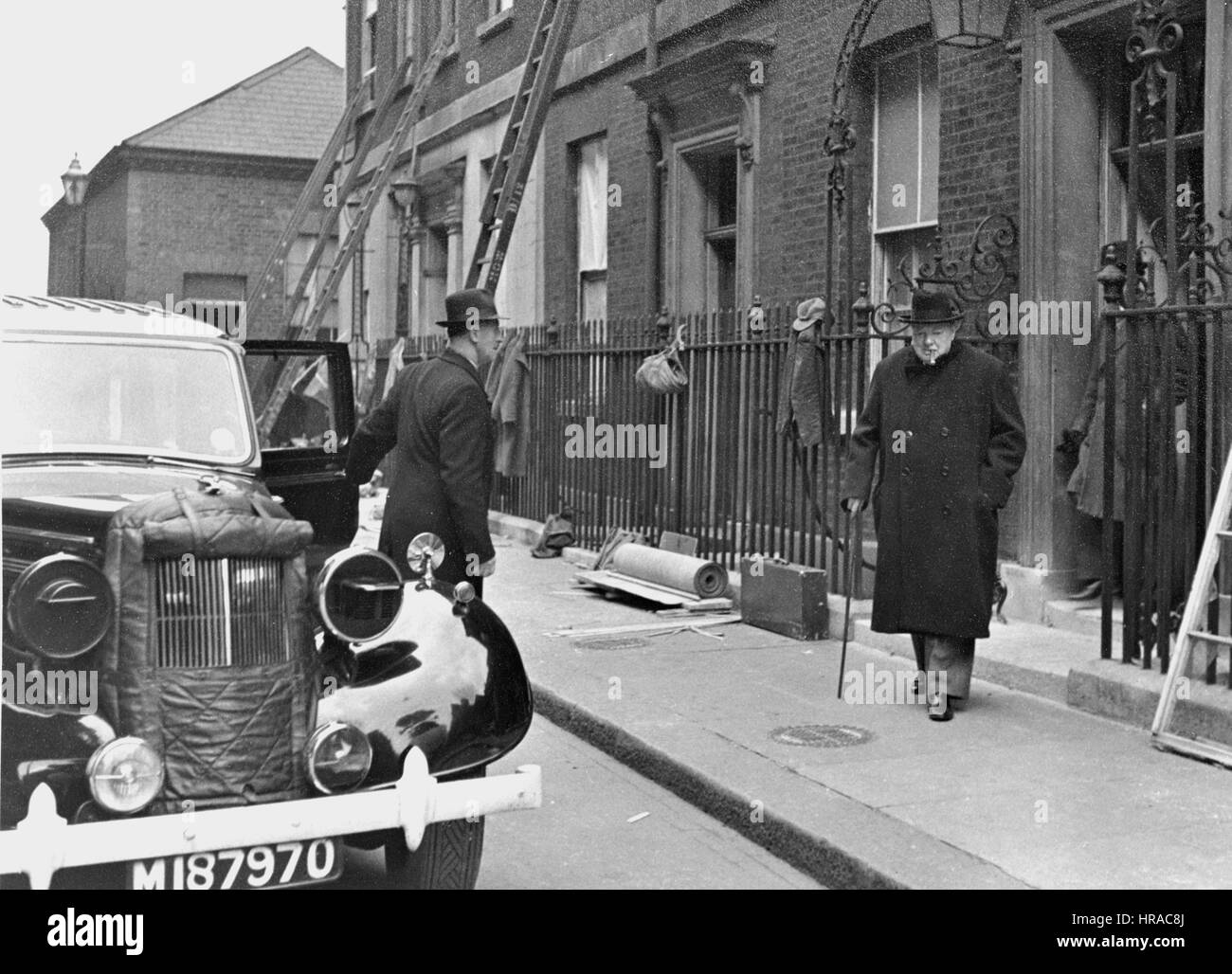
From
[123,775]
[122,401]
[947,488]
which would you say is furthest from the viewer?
[947,488]

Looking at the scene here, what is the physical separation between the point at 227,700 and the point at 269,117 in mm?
32458

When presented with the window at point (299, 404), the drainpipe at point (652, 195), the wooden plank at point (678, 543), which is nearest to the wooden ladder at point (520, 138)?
the drainpipe at point (652, 195)

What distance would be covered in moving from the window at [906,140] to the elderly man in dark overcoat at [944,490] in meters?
3.51

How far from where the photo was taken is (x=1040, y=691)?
7289mm

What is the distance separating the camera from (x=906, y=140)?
1057 cm

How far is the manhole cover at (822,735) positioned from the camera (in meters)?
6.36

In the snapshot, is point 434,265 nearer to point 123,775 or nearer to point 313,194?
point 313,194

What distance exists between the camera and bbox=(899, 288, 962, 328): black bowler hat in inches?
271
